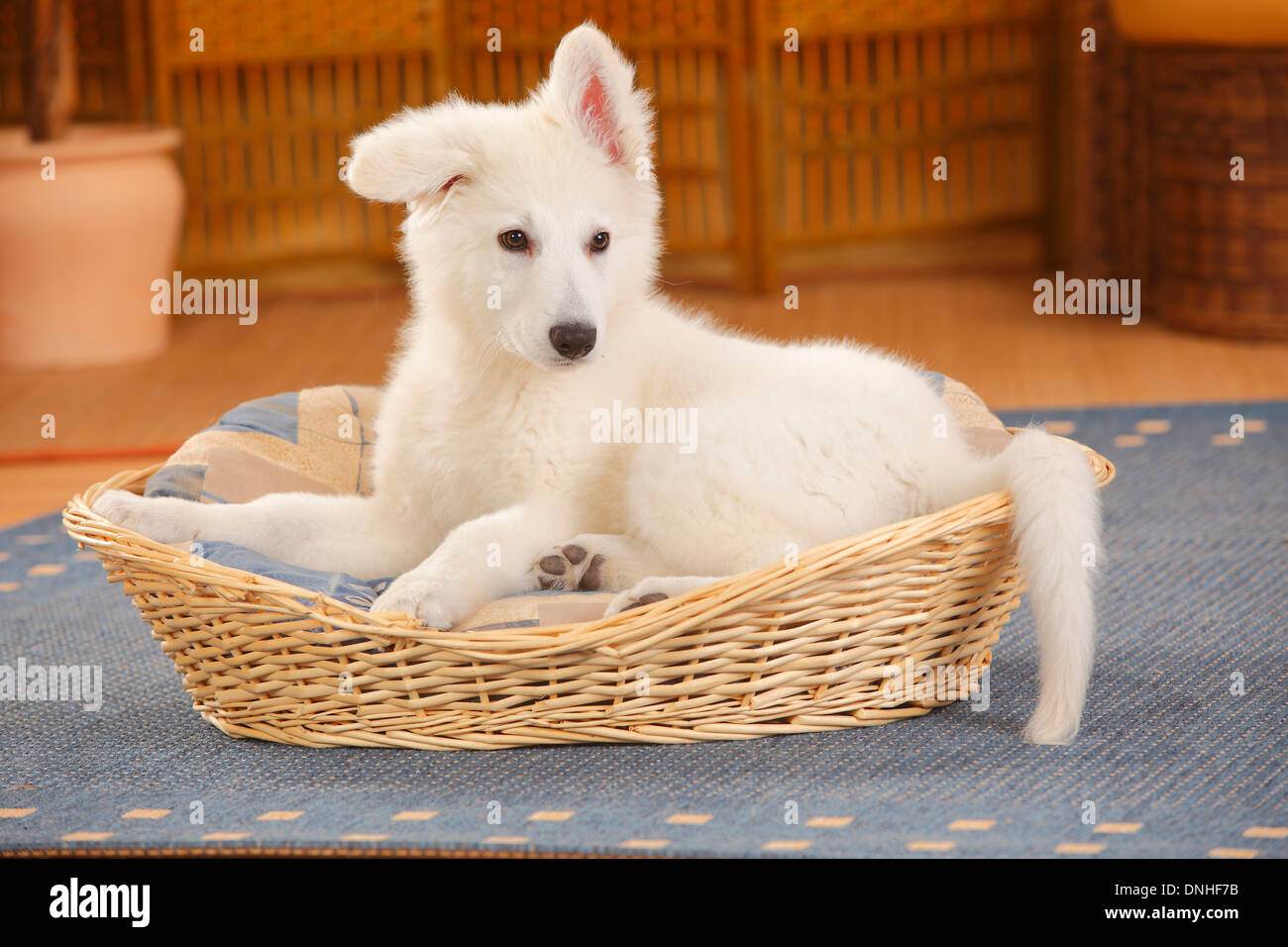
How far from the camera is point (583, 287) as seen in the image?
2043 millimetres

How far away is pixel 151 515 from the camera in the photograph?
7.40 ft

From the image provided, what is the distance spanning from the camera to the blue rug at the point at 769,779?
5.65 feet

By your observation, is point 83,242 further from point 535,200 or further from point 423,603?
point 423,603

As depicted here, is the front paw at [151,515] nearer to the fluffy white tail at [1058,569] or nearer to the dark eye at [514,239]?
the dark eye at [514,239]

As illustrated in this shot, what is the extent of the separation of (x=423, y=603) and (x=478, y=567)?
0.12m

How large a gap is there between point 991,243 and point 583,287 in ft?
13.5

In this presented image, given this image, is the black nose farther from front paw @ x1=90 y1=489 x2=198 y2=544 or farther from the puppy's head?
front paw @ x1=90 y1=489 x2=198 y2=544

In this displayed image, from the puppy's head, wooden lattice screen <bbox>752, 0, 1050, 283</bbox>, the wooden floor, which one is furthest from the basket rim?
wooden lattice screen <bbox>752, 0, 1050, 283</bbox>

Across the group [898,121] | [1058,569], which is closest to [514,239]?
[1058,569]

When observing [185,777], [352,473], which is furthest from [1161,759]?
[352,473]

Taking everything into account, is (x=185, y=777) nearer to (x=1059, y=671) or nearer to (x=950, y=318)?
(x=1059, y=671)

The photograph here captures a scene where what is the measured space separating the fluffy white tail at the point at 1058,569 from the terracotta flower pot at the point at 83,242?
360 centimetres

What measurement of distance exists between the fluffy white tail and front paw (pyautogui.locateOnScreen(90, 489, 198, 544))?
1199 mm

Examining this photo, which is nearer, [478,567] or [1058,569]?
[1058,569]
